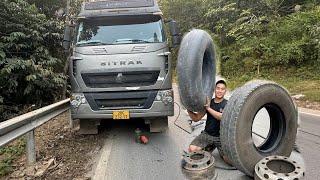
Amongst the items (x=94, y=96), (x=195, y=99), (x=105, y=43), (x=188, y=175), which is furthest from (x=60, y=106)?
(x=188, y=175)

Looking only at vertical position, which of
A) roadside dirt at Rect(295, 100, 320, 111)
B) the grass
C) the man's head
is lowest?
roadside dirt at Rect(295, 100, 320, 111)

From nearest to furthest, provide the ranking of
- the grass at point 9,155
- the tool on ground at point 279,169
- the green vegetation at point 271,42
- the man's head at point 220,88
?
the tool on ground at point 279,169 < the man's head at point 220,88 < the grass at point 9,155 < the green vegetation at point 271,42

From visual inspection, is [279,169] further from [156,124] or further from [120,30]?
→ [120,30]

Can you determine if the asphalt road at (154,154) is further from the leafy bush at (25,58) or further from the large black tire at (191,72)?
the leafy bush at (25,58)

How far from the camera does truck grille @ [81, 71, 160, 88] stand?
7.45 metres

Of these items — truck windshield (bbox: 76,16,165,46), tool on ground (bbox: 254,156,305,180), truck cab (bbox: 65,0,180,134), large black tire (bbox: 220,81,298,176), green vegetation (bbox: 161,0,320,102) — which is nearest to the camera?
tool on ground (bbox: 254,156,305,180)

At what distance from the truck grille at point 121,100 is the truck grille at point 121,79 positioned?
17cm

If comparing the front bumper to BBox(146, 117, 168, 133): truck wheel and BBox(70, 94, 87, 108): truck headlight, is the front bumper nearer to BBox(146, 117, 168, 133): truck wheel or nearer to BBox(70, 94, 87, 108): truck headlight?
BBox(70, 94, 87, 108): truck headlight

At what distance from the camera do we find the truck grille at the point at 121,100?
24.5 feet

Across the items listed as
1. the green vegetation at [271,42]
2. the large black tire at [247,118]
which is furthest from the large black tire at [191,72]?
the green vegetation at [271,42]

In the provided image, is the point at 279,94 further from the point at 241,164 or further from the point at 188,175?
the point at 188,175

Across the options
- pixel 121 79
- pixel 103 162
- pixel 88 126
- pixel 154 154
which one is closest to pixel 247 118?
pixel 154 154

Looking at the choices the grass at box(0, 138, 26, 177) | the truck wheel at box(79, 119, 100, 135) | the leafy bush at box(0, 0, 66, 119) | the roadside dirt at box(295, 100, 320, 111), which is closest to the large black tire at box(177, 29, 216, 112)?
the truck wheel at box(79, 119, 100, 135)

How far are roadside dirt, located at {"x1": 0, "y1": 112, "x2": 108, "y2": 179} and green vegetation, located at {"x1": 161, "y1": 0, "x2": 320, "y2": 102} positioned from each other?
7.79 meters
